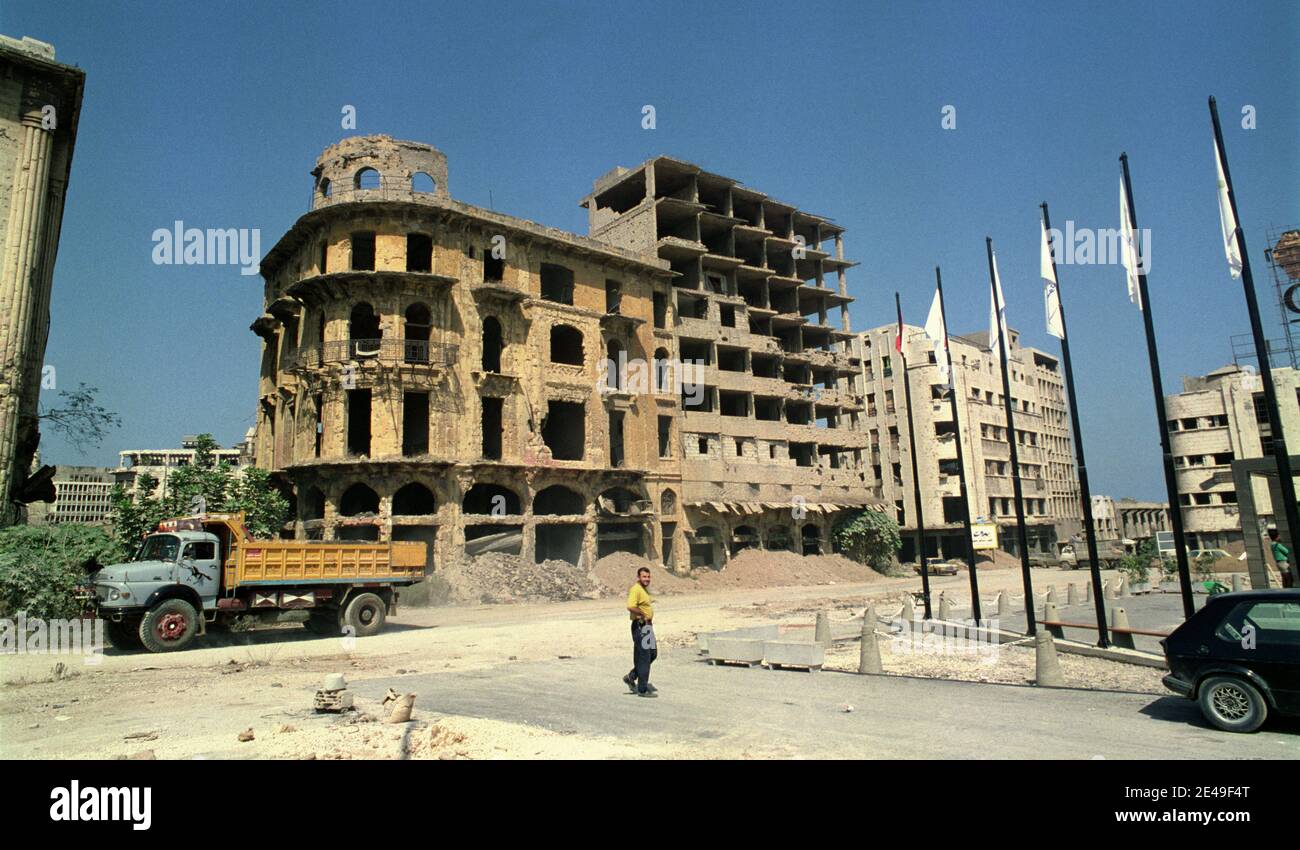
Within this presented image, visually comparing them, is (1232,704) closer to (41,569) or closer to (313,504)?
(41,569)

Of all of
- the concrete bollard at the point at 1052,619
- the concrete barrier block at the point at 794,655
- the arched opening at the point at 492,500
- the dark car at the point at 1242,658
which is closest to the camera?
the dark car at the point at 1242,658

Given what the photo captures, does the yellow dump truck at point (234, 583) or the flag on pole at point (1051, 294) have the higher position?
the flag on pole at point (1051, 294)

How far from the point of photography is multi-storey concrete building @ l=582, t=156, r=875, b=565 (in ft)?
150

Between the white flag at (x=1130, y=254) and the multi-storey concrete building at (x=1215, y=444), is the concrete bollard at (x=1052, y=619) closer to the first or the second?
the white flag at (x=1130, y=254)

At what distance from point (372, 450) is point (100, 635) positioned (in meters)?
14.8

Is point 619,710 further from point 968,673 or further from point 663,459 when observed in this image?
point 663,459


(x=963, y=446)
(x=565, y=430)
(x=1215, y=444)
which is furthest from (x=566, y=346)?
(x=1215, y=444)

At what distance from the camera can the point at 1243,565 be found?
1448 inches

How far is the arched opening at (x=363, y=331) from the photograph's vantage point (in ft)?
110

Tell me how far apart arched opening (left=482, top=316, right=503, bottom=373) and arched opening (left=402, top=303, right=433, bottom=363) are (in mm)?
3364

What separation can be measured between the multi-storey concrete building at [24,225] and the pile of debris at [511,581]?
14961mm

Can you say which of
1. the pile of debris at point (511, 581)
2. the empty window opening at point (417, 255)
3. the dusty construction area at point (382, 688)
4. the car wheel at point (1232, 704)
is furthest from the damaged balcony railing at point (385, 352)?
the car wheel at point (1232, 704)

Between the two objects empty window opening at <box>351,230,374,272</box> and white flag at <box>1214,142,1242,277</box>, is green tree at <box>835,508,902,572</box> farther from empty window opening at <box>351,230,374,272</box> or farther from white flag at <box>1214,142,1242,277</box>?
white flag at <box>1214,142,1242,277</box>
